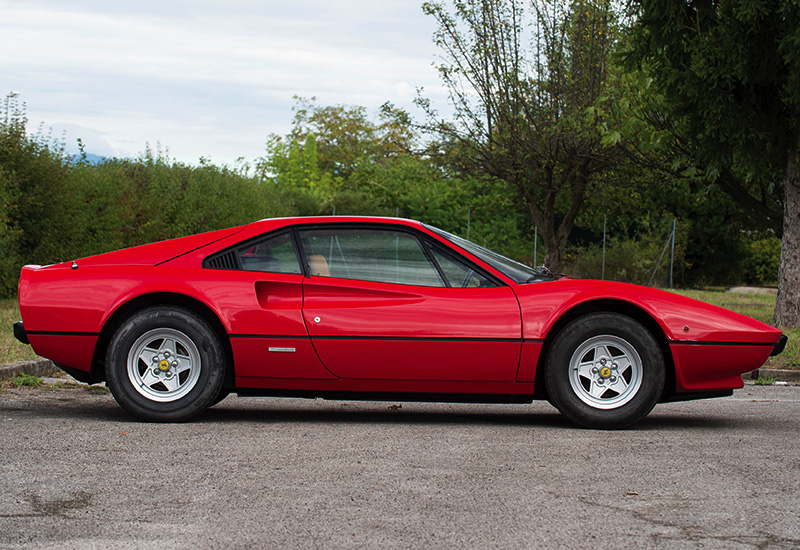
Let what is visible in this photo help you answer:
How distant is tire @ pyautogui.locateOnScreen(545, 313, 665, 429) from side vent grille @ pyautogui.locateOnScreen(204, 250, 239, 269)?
2.20 metres

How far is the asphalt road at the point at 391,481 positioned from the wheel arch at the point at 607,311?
0.31m

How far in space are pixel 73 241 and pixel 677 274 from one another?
1735cm

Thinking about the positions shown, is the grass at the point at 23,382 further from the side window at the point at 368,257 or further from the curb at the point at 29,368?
the side window at the point at 368,257

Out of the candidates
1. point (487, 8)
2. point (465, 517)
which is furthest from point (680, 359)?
point (487, 8)

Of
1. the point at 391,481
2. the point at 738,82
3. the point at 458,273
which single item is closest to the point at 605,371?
the point at 458,273

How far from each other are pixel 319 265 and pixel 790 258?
29.5 ft

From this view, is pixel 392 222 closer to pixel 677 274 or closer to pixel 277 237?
pixel 277 237

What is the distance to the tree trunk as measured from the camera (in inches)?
493

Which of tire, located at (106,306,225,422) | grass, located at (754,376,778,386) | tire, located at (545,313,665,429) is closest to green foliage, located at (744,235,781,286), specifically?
grass, located at (754,376,778,386)

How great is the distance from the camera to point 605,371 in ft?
19.0

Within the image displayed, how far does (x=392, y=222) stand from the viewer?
620cm

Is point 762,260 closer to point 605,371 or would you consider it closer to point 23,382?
point 605,371

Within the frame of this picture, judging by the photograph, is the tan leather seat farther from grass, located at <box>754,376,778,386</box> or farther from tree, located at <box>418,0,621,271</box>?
tree, located at <box>418,0,621,271</box>

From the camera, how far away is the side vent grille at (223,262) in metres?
6.08
